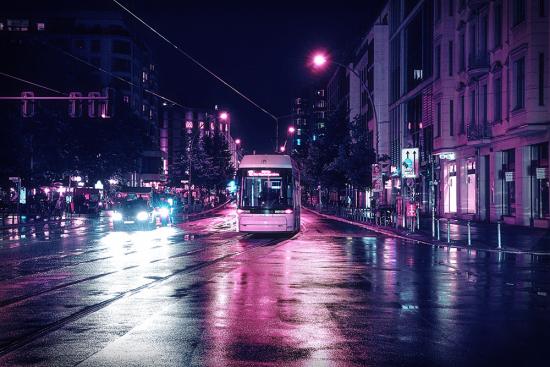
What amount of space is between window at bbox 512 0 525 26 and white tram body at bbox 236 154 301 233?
581 inches

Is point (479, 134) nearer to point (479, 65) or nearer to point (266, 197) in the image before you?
point (479, 65)

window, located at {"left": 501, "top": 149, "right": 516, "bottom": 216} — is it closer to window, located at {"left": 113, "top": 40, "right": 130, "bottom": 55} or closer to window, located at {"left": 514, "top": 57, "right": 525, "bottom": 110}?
window, located at {"left": 514, "top": 57, "right": 525, "bottom": 110}

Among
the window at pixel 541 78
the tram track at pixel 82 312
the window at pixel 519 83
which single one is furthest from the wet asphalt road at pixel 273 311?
the window at pixel 519 83

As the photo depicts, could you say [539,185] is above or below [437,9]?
below

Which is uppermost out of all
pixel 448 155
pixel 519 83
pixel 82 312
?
pixel 519 83

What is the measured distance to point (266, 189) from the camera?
32.3m

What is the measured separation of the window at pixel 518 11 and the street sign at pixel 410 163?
9.14 m

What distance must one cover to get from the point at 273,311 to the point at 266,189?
21046 millimetres

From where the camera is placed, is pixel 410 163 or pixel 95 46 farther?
pixel 95 46

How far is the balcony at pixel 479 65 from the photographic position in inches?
1710

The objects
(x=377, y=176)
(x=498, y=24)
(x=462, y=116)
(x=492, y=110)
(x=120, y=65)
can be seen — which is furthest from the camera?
(x=120, y=65)

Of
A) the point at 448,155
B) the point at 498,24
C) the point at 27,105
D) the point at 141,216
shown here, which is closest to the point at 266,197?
the point at 27,105

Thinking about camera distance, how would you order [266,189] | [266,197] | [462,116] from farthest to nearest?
[462,116] → [266,189] → [266,197]

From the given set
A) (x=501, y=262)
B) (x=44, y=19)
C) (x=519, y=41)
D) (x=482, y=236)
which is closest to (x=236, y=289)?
(x=501, y=262)
